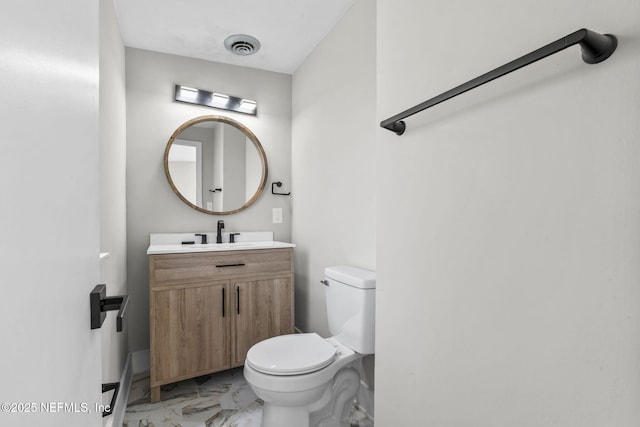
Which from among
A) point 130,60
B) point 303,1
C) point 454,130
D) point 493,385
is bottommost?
point 493,385

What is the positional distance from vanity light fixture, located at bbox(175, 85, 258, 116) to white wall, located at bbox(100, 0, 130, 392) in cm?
39

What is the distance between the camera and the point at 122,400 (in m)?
1.76

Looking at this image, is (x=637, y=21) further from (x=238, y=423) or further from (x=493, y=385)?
(x=238, y=423)

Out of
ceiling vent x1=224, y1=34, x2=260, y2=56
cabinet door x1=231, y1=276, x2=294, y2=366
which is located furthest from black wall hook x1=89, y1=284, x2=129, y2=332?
ceiling vent x1=224, y1=34, x2=260, y2=56

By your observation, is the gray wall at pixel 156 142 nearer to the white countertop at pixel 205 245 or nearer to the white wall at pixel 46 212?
the white countertop at pixel 205 245

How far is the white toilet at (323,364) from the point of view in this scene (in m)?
1.38

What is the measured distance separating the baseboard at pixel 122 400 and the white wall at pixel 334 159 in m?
1.21

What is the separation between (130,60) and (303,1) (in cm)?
133

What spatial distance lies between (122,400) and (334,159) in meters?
1.84

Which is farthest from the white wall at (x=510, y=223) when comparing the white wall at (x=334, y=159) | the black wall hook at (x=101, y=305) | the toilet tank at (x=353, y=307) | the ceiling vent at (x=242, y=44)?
the ceiling vent at (x=242, y=44)

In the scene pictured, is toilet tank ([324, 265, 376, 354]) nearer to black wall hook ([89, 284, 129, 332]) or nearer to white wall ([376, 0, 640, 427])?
white wall ([376, 0, 640, 427])

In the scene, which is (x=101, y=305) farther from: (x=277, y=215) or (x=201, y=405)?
(x=277, y=215)

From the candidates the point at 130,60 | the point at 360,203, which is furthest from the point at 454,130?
the point at 130,60

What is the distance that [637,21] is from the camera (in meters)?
0.57
